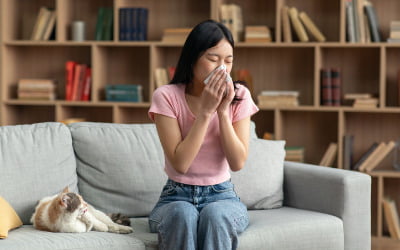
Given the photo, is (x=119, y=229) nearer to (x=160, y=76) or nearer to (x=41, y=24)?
(x=160, y=76)

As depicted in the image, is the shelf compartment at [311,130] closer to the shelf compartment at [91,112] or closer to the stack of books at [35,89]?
the shelf compartment at [91,112]

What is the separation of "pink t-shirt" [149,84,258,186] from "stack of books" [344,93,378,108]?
6.59 feet

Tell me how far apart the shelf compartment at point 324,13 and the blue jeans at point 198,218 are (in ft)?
7.70

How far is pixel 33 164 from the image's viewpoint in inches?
106

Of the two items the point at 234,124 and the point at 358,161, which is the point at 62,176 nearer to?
the point at 234,124

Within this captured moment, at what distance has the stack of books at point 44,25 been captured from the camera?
4660 millimetres

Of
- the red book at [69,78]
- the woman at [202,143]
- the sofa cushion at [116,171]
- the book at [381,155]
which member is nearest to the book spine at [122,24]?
the red book at [69,78]

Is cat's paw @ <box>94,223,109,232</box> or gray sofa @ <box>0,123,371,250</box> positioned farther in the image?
gray sofa @ <box>0,123,371,250</box>

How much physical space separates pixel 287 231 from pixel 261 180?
0.42 m

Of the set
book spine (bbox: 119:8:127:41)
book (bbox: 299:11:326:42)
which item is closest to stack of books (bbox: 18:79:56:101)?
book spine (bbox: 119:8:127:41)

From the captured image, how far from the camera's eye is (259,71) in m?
4.65

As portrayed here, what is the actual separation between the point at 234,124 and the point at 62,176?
786 mm

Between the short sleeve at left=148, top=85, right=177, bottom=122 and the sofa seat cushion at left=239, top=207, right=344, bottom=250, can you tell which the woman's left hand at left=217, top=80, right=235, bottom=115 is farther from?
the sofa seat cushion at left=239, top=207, right=344, bottom=250

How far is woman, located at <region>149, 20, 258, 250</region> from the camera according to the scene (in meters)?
2.23
